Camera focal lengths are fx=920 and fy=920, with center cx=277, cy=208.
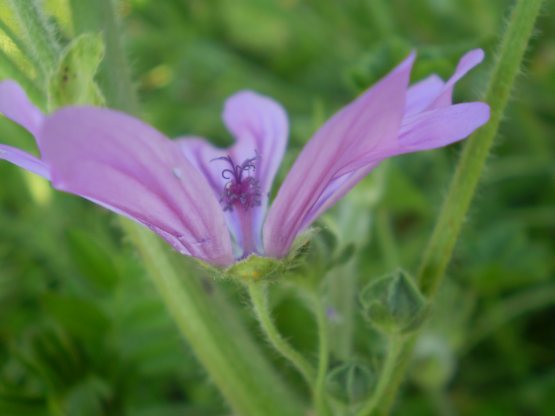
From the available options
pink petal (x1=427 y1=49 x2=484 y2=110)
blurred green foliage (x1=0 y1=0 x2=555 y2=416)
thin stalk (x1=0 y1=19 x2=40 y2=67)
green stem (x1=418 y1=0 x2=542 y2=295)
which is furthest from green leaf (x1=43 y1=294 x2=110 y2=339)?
pink petal (x1=427 y1=49 x2=484 y2=110)

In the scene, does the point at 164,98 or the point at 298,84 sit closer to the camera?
the point at 164,98

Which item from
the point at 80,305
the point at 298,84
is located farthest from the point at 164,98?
the point at 80,305

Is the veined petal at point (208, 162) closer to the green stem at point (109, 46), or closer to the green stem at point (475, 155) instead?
the green stem at point (109, 46)

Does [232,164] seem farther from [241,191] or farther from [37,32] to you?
[37,32]

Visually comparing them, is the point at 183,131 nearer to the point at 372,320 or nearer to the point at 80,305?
the point at 80,305

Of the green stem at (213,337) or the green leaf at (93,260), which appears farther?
the green leaf at (93,260)

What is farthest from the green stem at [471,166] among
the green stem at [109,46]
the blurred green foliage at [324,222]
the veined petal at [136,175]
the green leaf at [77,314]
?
the green leaf at [77,314]

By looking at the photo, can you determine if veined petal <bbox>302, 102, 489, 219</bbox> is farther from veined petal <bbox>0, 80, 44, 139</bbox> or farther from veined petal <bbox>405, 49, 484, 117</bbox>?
veined petal <bbox>0, 80, 44, 139</bbox>
